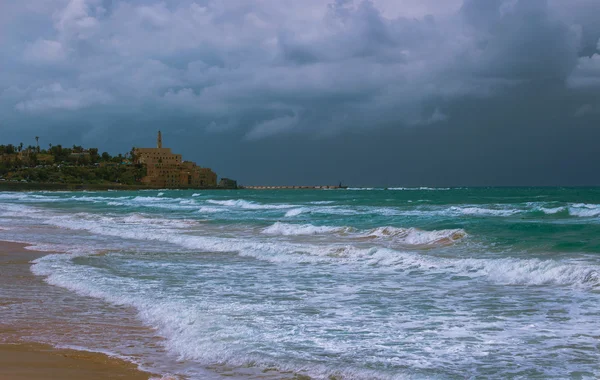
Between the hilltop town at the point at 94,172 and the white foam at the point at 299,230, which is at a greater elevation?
the hilltop town at the point at 94,172

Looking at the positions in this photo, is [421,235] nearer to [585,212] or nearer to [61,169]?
[585,212]

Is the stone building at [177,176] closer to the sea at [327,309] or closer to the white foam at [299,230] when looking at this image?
the white foam at [299,230]

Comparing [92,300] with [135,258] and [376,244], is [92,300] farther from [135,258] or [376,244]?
[376,244]

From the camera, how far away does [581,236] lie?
57.3ft

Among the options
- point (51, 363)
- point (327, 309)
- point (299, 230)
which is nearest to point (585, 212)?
point (299, 230)

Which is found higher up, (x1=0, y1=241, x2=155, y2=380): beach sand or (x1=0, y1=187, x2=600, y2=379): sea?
(x1=0, y1=241, x2=155, y2=380): beach sand

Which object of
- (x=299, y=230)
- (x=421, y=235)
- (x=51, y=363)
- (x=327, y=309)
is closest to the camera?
(x=51, y=363)

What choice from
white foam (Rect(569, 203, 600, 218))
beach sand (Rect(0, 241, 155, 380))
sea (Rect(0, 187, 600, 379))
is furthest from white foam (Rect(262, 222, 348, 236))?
beach sand (Rect(0, 241, 155, 380))

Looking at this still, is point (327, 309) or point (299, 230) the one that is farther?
point (299, 230)

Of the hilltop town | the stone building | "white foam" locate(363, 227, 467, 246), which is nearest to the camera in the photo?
"white foam" locate(363, 227, 467, 246)

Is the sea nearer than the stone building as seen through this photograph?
Yes

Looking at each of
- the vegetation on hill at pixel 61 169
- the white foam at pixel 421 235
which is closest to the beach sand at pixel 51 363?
the white foam at pixel 421 235

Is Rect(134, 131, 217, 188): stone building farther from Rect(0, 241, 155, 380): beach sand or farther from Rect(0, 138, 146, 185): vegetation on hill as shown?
Rect(0, 241, 155, 380): beach sand

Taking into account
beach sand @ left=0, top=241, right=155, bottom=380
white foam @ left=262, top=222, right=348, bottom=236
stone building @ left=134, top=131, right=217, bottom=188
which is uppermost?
stone building @ left=134, top=131, right=217, bottom=188
